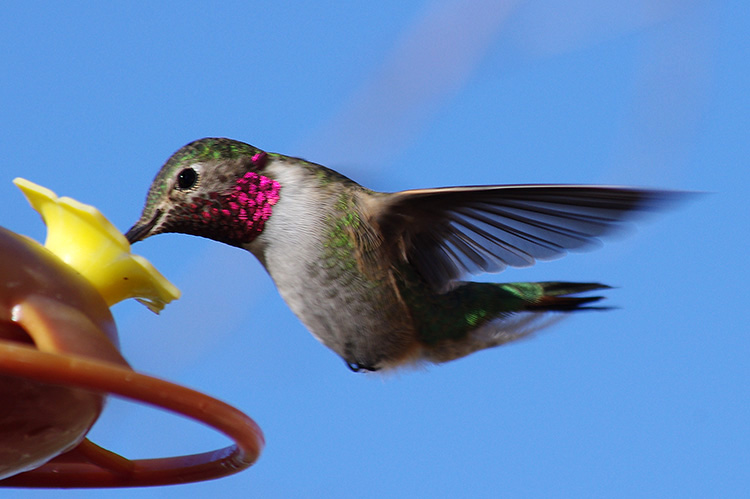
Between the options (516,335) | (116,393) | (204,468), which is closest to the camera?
(116,393)

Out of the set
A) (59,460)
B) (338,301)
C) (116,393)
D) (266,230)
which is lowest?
(59,460)

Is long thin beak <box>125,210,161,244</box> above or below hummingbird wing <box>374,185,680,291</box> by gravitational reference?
below

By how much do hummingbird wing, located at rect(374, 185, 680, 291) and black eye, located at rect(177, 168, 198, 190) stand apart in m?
0.65

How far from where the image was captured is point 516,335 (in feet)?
13.1

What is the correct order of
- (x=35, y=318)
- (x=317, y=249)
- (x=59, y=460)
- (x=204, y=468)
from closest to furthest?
1. (x=35, y=318)
2. (x=204, y=468)
3. (x=59, y=460)
4. (x=317, y=249)

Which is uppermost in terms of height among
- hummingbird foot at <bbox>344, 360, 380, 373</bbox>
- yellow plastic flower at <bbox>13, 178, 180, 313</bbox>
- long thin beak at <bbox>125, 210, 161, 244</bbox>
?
long thin beak at <bbox>125, 210, 161, 244</bbox>

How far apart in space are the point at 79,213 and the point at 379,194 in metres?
1.45

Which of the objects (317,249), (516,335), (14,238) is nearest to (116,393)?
(14,238)

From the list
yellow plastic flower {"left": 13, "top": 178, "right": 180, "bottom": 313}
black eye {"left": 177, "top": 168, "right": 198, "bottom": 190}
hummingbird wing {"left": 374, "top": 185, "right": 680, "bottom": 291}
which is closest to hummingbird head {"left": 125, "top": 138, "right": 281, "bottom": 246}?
black eye {"left": 177, "top": 168, "right": 198, "bottom": 190}

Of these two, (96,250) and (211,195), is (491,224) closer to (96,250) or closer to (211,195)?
(211,195)

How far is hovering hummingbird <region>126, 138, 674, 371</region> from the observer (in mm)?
3283

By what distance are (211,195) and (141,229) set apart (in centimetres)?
29

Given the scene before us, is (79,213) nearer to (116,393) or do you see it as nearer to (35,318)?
(35,318)

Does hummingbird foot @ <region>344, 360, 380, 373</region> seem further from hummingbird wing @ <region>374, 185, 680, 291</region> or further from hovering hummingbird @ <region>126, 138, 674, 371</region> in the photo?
hummingbird wing @ <region>374, 185, 680, 291</region>
